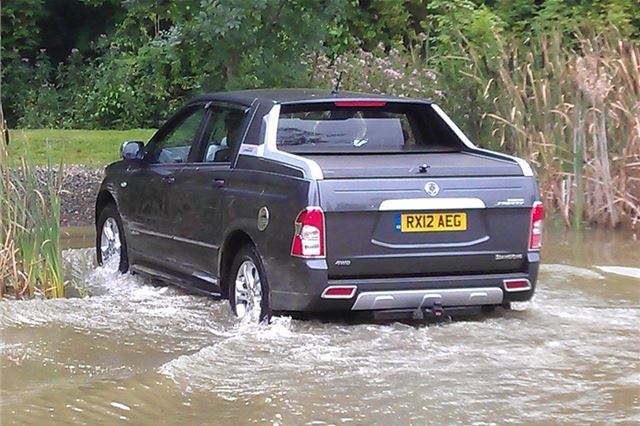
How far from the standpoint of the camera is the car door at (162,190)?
30.9 ft

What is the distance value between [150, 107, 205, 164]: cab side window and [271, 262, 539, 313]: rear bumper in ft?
6.65

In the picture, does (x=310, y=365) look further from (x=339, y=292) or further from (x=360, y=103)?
(x=360, y=103)

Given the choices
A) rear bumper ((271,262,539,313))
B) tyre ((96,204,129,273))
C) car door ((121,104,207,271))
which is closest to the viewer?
rear bumper ((271,262,539,313))

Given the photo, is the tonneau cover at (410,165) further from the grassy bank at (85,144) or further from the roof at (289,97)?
the grassy bank at (85,144)

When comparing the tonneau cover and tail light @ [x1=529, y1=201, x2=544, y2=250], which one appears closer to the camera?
the tonneau cover

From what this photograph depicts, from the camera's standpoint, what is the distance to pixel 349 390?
653cm

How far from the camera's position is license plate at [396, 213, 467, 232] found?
785cm

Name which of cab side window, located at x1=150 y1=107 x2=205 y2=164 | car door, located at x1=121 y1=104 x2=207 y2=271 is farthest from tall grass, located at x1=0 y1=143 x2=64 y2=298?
Result: cab side window, located at x1=150 y1=107 x2=205 y2=164

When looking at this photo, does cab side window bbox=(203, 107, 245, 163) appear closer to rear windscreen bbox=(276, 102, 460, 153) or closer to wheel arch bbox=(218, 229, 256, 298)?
rear windscreen bbox=(276, 102, 460, 153)

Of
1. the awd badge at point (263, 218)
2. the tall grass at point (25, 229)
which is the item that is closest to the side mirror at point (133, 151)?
the tall grass at point (25, 229)

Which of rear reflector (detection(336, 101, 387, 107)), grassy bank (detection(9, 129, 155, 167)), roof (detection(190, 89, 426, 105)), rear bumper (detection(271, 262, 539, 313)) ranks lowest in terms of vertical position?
rear bumper (detection(271, 262, 539, 313))

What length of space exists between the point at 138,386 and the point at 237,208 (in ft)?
6.91

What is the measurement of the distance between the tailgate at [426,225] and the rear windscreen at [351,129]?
3.11 feet

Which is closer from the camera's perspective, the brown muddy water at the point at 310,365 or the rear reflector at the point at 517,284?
the brown muddy water at the point at 310,365
